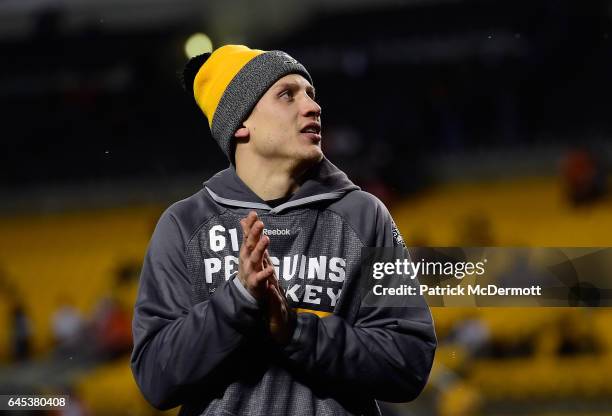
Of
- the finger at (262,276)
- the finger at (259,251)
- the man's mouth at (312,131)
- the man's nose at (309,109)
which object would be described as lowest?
the finger at (262,276)

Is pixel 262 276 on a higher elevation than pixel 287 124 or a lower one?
lower

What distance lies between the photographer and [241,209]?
1.34 meters

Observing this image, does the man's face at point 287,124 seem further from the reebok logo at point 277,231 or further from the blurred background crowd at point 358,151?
the blurred background crowd at point 358,151

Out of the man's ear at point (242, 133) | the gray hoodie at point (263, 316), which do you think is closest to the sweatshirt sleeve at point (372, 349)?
the gray hoodie at point (263, 316)

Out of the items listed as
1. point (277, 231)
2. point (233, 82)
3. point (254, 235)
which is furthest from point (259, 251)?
point (233, 82)

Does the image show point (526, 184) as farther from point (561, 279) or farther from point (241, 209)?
Result: point (241, 209)

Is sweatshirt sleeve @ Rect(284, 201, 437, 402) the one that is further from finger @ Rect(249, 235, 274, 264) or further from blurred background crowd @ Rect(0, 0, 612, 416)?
blurred background crowd @ Rect(0, 0, 612, 416)

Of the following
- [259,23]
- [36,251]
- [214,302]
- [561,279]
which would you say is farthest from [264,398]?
[36,251]

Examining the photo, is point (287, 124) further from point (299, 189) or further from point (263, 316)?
point (263, 316)

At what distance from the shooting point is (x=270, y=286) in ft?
3.81

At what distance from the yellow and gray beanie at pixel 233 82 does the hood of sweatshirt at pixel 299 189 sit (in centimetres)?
5

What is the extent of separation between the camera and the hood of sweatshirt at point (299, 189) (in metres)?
1.32

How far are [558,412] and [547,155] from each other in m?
0.85

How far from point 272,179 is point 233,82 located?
0.50 ft
